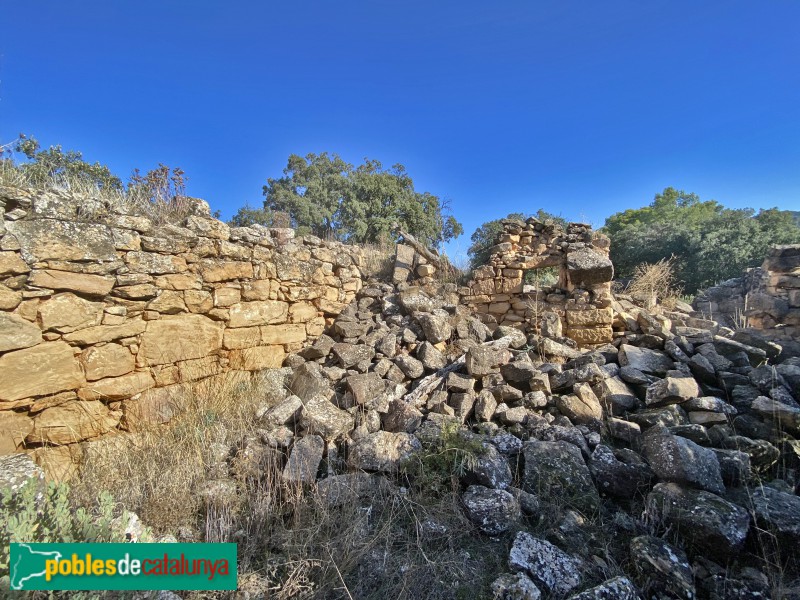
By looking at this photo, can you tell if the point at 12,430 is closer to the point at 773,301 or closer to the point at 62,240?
the point at 62,240

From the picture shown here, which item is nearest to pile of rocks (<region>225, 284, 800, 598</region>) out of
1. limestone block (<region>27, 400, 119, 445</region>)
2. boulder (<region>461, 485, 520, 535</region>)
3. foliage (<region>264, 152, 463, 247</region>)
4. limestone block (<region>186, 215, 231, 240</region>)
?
boulder (<region>461, 485, 520, 535</region>)

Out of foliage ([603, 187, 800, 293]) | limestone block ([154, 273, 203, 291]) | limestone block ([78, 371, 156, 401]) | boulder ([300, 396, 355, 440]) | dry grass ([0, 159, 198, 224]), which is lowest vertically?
boulder ([300, 396, 355, 440])

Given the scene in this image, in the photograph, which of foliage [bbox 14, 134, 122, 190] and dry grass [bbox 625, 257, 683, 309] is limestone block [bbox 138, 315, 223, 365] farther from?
dry grass [bbox 625, 257, 683, 309]

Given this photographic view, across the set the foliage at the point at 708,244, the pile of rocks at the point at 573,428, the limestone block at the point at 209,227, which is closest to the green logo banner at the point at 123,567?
the pile of rocks at the point at 573,428

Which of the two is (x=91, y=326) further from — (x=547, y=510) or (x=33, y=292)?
(x=547, y=510)

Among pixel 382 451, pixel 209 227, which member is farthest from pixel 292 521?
pixel 209 227

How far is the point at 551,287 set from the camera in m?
6.30

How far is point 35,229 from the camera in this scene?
10.1 feet

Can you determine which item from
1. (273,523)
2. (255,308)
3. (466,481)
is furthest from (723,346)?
(255,308)

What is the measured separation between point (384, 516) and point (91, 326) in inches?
121

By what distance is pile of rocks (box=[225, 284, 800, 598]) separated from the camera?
2.23 metres

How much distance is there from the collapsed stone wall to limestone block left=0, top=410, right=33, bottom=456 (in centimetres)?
910

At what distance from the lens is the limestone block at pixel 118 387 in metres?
3.38

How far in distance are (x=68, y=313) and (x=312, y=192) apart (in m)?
17.0
